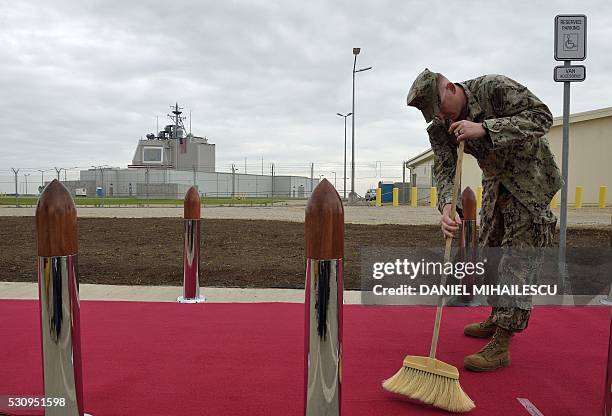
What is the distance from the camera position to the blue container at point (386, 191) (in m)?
38.7

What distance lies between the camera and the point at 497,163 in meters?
2.66

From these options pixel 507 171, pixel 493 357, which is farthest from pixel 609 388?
pixel 507 171

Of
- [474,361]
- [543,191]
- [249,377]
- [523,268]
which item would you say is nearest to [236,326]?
[249,377]

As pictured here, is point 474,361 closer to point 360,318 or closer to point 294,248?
point 360,318

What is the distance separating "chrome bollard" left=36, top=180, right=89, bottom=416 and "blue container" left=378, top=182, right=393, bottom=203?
3701 centimetres

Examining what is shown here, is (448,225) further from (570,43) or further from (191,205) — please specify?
(570,43)

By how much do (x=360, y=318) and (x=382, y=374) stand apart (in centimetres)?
109

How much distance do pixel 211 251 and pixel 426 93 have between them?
6.01m

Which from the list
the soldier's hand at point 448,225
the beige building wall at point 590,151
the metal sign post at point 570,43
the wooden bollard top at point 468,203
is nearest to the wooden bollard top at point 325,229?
the soldier's hand at point 448,225

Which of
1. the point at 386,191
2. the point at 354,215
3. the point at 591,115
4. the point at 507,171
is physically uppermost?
the point at 591,115

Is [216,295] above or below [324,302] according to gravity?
below

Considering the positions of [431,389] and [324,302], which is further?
[431,389]

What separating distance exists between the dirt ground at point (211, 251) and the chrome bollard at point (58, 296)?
3335mm

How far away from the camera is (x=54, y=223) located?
5.82 ft
